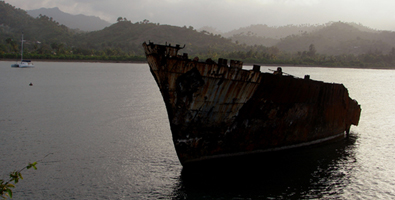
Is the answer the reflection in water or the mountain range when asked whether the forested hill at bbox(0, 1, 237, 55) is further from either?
the reflection in water

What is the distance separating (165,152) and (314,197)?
573 cm

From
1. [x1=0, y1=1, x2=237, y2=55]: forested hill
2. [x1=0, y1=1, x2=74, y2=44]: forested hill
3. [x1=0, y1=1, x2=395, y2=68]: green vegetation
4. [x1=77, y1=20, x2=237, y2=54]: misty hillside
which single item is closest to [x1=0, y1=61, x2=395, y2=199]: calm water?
[x1=0, y1=1, x2=395, y2=68]: green vegetation

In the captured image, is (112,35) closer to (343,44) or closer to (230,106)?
(343,44)

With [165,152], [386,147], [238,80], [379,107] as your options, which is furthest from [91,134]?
[379,107]

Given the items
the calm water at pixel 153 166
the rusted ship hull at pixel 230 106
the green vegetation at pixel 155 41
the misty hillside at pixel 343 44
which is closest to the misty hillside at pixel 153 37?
the green vegetation at pixel 155 41

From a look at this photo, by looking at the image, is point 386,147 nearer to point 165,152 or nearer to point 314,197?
point 314,197

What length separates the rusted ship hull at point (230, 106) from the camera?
941 centimetres

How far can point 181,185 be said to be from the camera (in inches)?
380

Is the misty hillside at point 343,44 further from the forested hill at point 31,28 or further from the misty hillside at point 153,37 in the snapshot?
the forested hill at point 31,28

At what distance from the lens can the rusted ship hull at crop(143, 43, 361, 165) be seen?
9414 mm

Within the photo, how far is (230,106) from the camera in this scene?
10.6 meters

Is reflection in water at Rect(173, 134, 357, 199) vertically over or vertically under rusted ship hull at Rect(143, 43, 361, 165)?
under

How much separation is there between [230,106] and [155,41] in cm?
13771

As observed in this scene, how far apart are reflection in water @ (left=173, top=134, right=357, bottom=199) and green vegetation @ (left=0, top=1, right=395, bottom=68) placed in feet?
298
